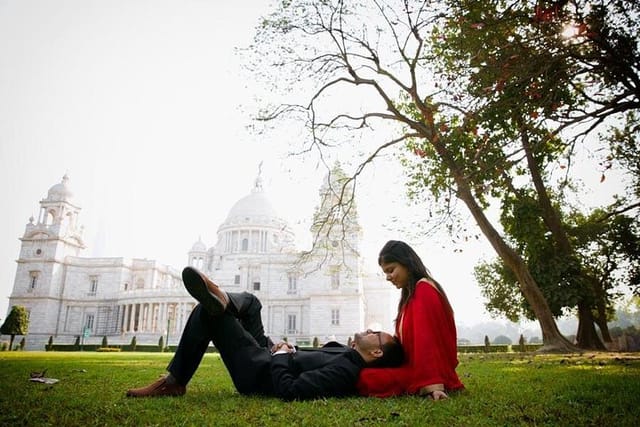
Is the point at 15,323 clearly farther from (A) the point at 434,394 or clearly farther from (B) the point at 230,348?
(A) the point at 434,394

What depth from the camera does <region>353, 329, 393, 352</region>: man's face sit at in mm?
4176

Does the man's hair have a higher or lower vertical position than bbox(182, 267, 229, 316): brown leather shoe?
lower

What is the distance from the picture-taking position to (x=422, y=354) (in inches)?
160

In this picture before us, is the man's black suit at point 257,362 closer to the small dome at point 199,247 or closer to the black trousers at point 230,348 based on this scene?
the black trousers at point 230,348

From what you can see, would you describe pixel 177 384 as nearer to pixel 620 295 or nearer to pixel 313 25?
pixel 313 25

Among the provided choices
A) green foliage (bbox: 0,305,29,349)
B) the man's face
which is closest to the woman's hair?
the man's face

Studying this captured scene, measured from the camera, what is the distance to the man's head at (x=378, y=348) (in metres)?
4.17

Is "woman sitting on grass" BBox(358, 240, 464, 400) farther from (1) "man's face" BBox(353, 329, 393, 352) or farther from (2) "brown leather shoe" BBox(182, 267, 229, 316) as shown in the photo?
(2) "brown leather shoe" BBox(182, 267, 229, 316)

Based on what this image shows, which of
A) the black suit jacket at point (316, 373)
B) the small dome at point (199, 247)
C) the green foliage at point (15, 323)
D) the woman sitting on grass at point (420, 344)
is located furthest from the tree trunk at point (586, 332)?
the small dome at point (199, 247)

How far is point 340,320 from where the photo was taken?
1891 inches

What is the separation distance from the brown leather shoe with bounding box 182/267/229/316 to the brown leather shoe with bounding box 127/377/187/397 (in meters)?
0.97

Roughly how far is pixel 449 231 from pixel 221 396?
1155cm

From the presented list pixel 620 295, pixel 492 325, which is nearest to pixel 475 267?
pixel 620 295

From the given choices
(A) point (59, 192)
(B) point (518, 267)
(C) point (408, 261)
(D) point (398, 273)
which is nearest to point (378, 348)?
(D) point (398, 273)
